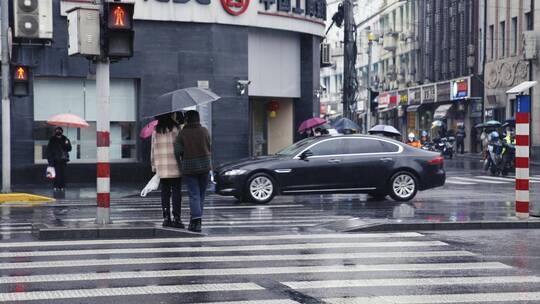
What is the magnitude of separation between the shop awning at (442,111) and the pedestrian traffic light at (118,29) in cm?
4929

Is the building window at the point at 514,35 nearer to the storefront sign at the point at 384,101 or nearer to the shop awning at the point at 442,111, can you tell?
the shop awning at the point at 442,111

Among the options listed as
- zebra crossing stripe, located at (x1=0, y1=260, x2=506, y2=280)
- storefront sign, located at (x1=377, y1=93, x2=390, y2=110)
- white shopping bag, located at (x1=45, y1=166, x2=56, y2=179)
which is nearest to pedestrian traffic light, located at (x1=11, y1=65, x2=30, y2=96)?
white shopping bag, located at (x1=45, y1=166, x2=56, y2=179)

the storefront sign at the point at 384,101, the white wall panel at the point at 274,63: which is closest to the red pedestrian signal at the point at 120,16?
the white wall panel at the point at 274,63

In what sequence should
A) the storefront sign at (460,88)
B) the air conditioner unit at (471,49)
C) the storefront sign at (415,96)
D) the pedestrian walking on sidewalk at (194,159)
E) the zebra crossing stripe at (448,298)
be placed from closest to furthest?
the zebra crossing stripe at (448,298), the pedestrian walking on sidewalk at (194,159), the air conditioner unit at (471,49), the storefront sign at (460,88), the storefront sign at (415,96)

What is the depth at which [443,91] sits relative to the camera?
6088cm

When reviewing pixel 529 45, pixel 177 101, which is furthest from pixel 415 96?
pixel 177 101

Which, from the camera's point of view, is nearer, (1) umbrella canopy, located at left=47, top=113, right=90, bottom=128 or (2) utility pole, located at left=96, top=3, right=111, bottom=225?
(2) utility pole, located at left=96, top=3, right=111, bottom=225

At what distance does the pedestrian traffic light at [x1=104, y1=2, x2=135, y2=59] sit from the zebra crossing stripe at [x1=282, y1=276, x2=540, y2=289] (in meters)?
5.30

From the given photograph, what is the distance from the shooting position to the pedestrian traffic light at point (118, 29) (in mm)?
12508

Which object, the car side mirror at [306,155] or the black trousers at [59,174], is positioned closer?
the car side mirror at [306,155]

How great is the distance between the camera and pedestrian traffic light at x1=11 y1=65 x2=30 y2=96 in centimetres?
2202

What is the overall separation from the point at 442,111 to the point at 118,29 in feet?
165

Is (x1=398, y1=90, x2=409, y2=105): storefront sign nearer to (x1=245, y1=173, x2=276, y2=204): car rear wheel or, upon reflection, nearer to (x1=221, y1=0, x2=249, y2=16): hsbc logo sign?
(x1=221, y1=0, x2=249, y2=16): hsbc logo sign

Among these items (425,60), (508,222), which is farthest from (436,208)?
(425,60)
